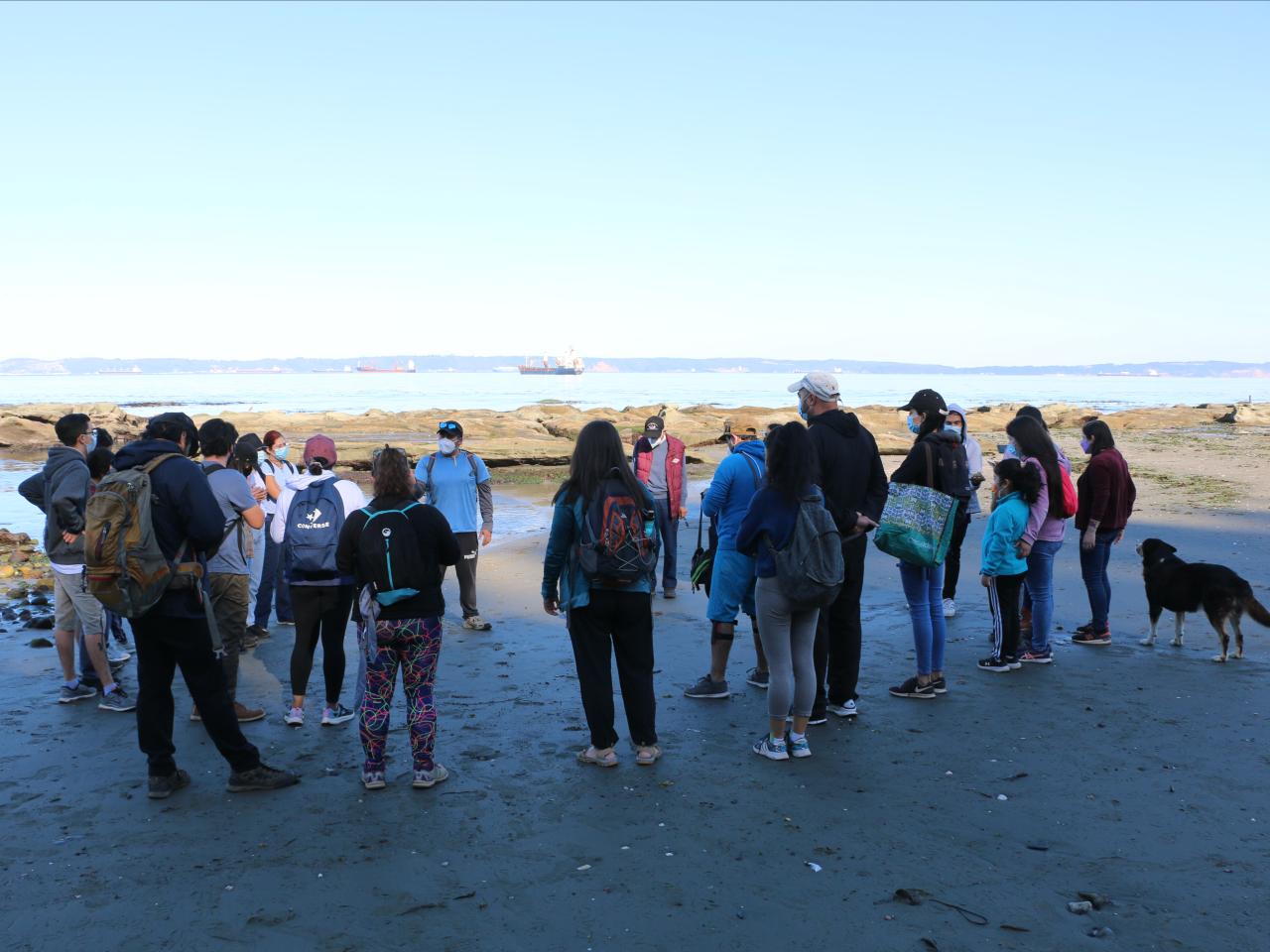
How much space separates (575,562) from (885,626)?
4350 millimetres

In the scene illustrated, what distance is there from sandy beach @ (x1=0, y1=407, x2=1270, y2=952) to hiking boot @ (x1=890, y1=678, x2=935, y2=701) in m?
0.12

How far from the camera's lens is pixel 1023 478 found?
7.18 m

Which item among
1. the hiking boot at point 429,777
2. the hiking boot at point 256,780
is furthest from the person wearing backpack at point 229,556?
the hiking boot at point 429,777

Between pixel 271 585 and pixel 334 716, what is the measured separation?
2.81 meters

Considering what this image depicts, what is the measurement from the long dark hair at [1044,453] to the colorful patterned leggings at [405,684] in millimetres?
4556

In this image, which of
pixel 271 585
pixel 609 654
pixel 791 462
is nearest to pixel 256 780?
pixel 609 654

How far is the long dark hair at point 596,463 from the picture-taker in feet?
17.2

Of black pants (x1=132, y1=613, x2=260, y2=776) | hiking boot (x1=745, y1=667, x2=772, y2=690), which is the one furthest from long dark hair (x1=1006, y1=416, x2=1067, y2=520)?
black pants (x1=132, y1=613, x2=260, y2=776)

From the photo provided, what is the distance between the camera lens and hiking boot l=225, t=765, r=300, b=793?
509 centimetres

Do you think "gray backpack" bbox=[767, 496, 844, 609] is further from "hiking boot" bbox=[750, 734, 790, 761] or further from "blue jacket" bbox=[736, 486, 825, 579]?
"hiking boot" bbox=[750, 734, 790, 761]

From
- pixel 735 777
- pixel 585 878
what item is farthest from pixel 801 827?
pixel 585 878

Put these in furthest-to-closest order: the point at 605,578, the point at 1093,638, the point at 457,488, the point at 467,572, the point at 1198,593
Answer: the point at 467,572, the point at 457,488, the point at 1093,638, the point at 1198,593, the point at 605,578

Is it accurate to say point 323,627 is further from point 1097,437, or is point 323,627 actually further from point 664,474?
point 1097,437

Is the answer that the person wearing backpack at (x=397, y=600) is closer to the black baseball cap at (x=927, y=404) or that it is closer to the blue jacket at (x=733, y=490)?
the blue jacket at (x=733, y=490)
